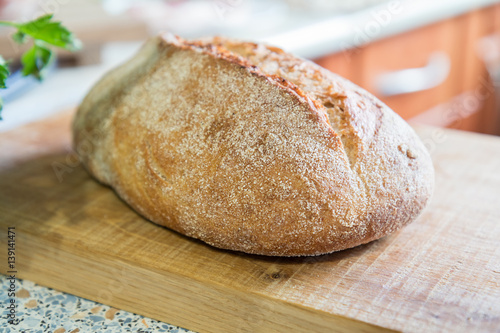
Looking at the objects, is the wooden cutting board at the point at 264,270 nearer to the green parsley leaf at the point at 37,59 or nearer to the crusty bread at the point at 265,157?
the crusty bread at the point at 265,157

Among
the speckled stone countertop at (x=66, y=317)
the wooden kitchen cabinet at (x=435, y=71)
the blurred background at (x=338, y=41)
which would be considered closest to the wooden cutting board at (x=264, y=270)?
the speckled stone countertop at (x=66, y=317)

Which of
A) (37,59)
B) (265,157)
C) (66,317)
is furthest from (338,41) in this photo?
(66,317)

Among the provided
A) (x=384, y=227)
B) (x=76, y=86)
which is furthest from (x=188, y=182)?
(x=76, y=86)

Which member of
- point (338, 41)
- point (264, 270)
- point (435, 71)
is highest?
point (338, 41)

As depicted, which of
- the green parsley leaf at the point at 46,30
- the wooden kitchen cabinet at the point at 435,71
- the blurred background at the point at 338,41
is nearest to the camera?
the green parsley leaf at the point at 46,30

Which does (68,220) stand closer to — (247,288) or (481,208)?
(247,288)

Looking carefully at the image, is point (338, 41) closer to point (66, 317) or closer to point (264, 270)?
Answer: point (264, 270)

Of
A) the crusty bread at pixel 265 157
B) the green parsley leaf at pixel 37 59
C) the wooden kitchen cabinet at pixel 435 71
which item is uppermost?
the green parsley leaf at pixel 37 59

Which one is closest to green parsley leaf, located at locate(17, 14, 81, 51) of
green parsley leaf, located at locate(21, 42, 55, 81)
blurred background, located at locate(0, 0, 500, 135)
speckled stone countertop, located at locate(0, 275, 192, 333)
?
green parsley leaf, located at locate(21, 42, 55, 81)

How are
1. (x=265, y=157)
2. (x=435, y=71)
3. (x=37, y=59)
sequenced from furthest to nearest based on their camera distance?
(x=435, y=71) < (x=37, y=59) < (x=265, y=157)
